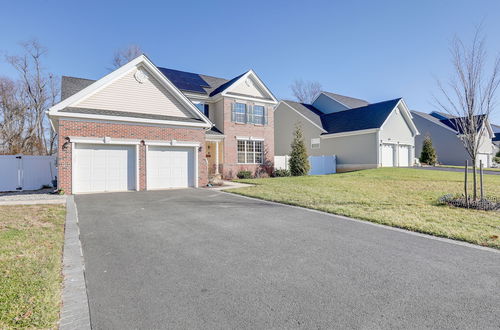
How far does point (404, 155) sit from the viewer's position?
83.6 feet

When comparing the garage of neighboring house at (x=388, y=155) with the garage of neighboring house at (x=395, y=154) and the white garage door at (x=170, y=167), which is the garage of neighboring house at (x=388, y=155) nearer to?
the garage of neighboring house at (x=395, y=154)

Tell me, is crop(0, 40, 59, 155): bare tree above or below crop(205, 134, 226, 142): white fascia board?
above

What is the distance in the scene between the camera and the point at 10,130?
81.1ft

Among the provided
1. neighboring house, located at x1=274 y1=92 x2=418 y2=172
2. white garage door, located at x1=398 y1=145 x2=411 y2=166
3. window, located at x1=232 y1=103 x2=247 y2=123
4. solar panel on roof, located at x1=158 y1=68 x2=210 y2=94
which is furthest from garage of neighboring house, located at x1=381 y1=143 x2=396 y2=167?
solar panel on roof, located at x1=158 y1=68 x2=210 y2=94

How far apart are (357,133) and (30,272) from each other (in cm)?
2421

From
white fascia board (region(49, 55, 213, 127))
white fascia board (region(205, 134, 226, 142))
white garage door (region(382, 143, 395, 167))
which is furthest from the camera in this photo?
white garage door (region(382, 143, 395, 167))

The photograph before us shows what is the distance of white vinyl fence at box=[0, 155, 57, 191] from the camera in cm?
1325

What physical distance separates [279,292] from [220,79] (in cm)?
2269

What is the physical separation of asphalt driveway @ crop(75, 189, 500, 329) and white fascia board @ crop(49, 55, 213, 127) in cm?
766

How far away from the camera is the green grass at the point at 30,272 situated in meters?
2.54

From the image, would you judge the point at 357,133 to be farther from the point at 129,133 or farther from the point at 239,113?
the point at 129,133

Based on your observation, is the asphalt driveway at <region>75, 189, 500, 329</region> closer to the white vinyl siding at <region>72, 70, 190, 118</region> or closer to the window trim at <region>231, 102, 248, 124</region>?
the white vinyl siding at <region>72, 70, 190, 118</region>

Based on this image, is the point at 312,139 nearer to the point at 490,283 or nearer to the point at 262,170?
the point at 262,170

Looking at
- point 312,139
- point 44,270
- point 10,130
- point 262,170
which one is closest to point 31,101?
point 10,130
